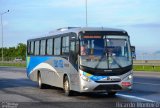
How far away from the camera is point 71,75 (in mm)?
18438

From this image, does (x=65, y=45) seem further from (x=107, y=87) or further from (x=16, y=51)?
(x=16, y=51)

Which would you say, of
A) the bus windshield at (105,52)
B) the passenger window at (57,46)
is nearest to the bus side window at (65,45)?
the passenger window at (57,46)

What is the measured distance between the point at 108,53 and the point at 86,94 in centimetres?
295

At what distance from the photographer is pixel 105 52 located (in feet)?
57.9

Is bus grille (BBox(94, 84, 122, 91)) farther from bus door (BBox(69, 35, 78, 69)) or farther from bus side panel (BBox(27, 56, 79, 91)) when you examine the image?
bus door (BBox(69, 35, 78, 69))

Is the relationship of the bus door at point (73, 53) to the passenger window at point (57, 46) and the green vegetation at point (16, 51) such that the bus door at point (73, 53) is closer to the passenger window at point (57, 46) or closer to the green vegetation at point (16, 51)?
the passenger window at point (57, 46)

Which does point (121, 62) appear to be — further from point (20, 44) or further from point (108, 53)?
point (20, 44)

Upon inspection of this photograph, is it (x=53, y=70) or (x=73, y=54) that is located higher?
(x=73, y=54)

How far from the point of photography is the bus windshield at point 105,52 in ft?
57.4

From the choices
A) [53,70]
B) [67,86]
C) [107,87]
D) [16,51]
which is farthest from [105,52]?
[16,51]

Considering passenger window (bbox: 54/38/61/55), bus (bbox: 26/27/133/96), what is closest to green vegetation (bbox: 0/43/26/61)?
passenger window (bbox: 54/38/61/55)

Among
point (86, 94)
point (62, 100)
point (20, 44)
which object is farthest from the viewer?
point (20, 44)

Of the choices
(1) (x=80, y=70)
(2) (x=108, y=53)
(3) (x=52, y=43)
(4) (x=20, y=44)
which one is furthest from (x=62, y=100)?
(4) (x=20, y=44)

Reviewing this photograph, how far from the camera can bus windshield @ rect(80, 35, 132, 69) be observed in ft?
57.4
